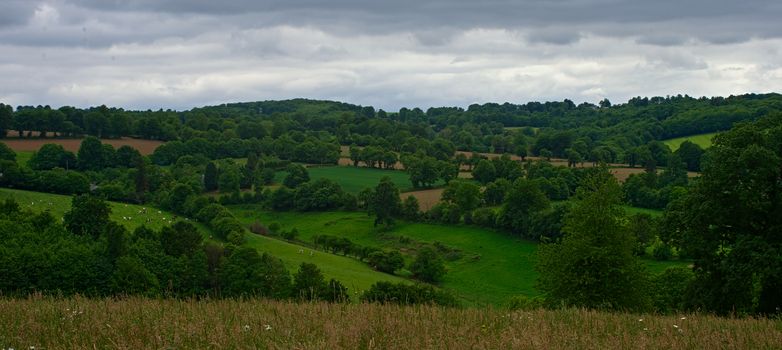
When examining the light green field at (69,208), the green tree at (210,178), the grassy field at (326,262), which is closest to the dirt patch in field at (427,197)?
the grassy field at (326,262)

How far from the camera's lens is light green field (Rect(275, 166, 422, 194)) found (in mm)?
128750

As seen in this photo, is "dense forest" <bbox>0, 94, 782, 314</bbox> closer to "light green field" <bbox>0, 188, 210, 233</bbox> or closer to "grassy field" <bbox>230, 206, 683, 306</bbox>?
"grassy field" <bbox>230, 206, 683, 306</bbox>

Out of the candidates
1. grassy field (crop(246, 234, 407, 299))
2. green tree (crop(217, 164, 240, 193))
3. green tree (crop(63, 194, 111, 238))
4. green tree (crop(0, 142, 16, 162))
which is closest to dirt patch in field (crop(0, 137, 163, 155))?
green tree (crop(0, 142, 16, 162))

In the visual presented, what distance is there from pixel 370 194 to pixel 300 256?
32.6 metres

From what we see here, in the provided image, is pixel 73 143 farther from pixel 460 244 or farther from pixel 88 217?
pixel 460 244

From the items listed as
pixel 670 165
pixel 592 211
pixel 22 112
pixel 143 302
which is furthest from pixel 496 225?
pixel 22 112

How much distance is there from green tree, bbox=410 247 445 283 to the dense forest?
235 mm

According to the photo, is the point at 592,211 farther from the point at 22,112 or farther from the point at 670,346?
the point at 22,112

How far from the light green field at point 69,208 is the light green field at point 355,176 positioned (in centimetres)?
3425

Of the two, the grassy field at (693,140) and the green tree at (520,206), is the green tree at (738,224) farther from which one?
the grassy field at (693,140)

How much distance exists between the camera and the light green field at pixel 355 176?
12875cm

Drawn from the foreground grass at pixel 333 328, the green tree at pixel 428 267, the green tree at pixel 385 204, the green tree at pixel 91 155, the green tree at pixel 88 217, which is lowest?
the green tree at pixel 428 267

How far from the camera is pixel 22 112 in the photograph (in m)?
154

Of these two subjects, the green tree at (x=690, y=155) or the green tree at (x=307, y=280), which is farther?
the green tree at (x=690, y=155)
